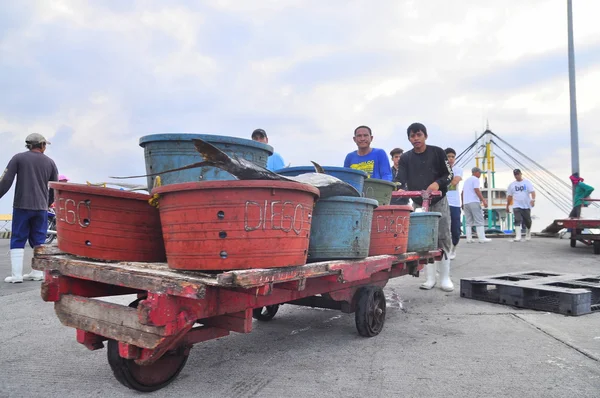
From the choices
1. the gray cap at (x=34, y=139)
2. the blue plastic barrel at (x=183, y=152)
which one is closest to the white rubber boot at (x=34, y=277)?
the gray cap at (x=34, y=139)

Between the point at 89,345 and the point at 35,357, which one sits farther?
the point at 35,357

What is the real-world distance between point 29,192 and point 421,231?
5005 mm

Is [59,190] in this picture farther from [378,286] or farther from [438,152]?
[438,152]

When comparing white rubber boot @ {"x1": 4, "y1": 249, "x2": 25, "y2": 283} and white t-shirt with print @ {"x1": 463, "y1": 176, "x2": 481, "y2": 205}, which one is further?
white t-shirt with print @ {"x1": 463, "y1": 176, "x2": 481, "y2": 205}

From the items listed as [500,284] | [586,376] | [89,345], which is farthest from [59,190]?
[500,284]

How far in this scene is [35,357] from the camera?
341 centimetres

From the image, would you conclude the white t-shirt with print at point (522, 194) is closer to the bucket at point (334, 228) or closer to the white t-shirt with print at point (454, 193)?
the white t-shirt with print at point (454, 193)

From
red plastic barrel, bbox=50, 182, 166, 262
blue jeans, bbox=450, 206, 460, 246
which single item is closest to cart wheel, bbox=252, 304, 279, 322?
red plastic barrel, bbox=50, 182, 166, 262

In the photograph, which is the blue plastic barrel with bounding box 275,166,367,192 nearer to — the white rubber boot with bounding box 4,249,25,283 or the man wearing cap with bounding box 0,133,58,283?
the man wearing cap with bounding box 0,133,58,283

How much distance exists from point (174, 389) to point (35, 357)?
1.37m

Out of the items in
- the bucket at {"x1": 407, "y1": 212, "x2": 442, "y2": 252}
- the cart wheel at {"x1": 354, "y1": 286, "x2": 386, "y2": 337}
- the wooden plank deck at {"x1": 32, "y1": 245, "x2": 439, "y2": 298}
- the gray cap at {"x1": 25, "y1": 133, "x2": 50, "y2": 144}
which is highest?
the gray cap at {"x1": 25, "y1": 133, "x2": 50, "y2": 144}

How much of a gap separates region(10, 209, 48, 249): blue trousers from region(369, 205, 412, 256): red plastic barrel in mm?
4754

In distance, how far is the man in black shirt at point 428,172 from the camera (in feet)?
18.8

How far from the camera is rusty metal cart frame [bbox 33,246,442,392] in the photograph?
2.25 meters
